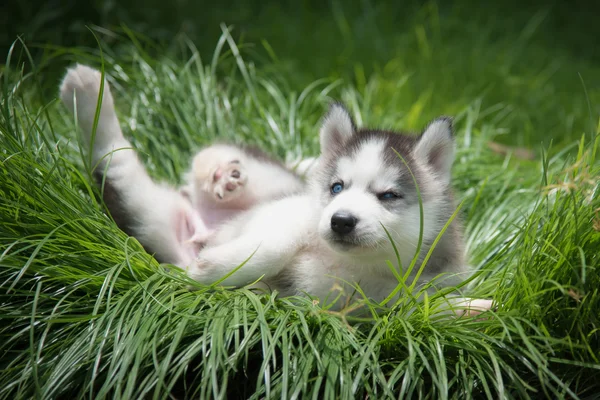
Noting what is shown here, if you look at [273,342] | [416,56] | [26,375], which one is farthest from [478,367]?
[416,56]

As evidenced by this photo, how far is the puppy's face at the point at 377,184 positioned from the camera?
2.64 meters

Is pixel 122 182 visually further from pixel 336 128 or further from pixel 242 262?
pixel 336 128

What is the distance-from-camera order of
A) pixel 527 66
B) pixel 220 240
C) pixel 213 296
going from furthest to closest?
pixel 527 66 → pixel 220 240 → pixel 213 296

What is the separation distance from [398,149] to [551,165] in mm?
2001

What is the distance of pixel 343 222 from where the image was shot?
102 inches

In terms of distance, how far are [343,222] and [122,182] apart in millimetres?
1262

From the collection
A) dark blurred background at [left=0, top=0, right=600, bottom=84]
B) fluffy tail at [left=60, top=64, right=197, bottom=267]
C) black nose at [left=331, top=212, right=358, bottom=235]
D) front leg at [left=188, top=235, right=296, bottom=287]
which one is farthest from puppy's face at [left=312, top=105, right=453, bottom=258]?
dark blurred background at [left=0, top=0, right=600, bottom=84]

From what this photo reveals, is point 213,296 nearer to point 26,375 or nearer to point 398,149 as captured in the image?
point 26,375

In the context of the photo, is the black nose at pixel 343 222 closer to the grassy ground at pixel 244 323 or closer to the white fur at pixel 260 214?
the white fur at pixel 260 214

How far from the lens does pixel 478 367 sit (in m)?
2.35

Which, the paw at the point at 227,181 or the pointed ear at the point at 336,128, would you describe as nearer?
the pointed ear at the point at 336,128

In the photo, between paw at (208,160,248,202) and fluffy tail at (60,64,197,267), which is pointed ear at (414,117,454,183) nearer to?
paw at (208,160,248,202)

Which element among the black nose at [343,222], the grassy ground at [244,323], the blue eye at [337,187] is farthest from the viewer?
the blue eye at [337,187]

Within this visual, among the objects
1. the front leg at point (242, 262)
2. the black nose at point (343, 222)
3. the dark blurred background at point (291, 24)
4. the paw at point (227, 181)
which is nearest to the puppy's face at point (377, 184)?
the black nose at point (343, 222)
